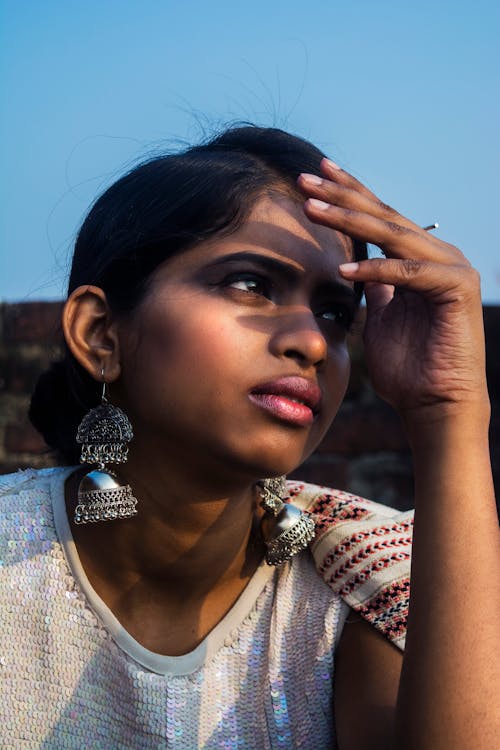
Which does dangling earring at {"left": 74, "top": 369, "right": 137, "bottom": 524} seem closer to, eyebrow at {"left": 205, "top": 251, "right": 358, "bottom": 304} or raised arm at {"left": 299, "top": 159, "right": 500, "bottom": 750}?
eyebrow at {"left": 205, "top": 251, "right": 358, "bottom": 304}

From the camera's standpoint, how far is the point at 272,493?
2420 mm

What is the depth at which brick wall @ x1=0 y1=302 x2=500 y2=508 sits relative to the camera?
3941mm

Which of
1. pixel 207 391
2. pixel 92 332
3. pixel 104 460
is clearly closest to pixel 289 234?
pixel 207 391

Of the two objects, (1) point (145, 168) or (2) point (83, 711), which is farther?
(1) point (145, 168)

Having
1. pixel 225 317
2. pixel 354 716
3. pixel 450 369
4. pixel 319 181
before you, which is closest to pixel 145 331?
pixel 225 317

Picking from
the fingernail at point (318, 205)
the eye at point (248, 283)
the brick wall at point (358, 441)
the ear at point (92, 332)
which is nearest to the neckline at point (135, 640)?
the ear at point (92, 332)

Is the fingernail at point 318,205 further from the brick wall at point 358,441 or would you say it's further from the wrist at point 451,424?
the brick wall at point 358,441

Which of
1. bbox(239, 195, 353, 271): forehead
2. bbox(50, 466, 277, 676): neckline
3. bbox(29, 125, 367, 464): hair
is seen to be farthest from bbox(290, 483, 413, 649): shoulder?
bbox(239, 195, 353, 271): forehead

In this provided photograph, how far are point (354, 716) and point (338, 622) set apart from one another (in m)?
0.25

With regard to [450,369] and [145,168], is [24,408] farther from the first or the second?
[450,369]

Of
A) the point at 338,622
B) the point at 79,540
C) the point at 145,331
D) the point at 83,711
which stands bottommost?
the point at 83,711

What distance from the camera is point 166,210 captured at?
7.25 ft

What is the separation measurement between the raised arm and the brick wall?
1812 mm

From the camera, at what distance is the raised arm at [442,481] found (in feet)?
6.09
